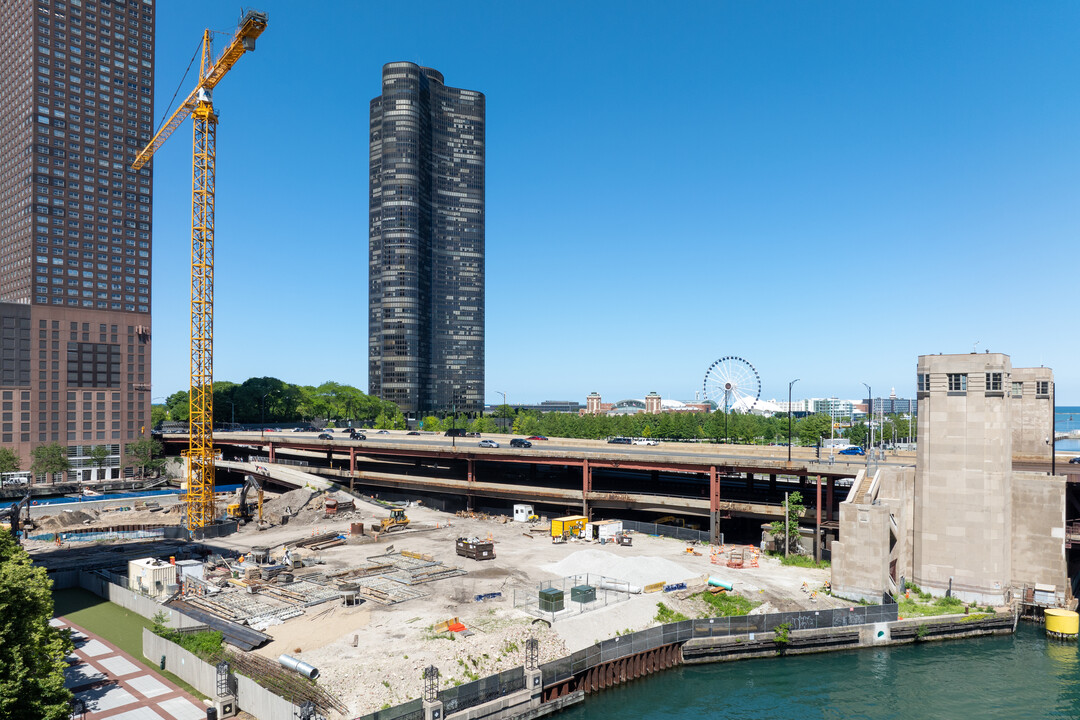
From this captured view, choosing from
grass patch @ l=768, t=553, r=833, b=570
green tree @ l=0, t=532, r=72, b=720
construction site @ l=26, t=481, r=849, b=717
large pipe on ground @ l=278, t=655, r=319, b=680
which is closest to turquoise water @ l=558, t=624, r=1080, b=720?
construction site @ l=26, t=481, r=849, b=717

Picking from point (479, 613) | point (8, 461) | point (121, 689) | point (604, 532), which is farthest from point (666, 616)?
point (8, 461)

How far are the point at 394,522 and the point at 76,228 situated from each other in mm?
135428

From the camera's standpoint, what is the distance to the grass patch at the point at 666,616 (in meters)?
51.9

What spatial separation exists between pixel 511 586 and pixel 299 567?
22.3 meters

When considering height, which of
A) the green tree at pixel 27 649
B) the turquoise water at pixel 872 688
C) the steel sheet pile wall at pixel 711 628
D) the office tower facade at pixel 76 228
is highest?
the office tower facade at pixel 76 228

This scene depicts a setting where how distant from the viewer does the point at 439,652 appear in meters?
42.9

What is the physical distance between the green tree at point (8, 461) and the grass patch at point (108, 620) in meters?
91.4

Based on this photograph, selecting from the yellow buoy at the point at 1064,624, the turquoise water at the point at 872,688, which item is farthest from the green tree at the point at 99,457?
the yellow buoy at the point at 1064,624

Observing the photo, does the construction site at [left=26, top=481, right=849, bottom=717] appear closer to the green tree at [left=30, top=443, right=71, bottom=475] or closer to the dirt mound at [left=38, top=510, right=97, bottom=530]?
the dirt mound at [left=38, top=510, right=97, bottom=530]

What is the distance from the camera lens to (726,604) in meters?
54.4

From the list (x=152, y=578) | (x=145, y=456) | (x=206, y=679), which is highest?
(x=152, y=578)

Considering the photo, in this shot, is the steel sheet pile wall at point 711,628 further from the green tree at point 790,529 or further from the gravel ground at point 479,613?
the green tree at point 790,529

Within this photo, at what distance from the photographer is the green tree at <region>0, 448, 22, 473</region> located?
128500 mm

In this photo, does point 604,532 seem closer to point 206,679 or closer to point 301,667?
point 301,667
